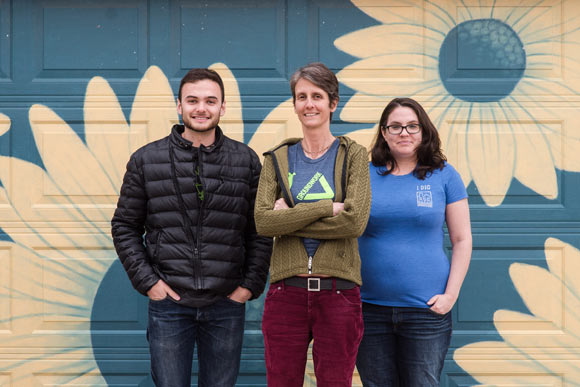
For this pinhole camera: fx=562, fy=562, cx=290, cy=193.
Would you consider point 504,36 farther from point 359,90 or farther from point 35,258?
point 35,258

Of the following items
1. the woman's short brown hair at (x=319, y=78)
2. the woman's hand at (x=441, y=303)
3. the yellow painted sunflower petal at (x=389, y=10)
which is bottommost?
the woman's hand at (x=441, y=303)

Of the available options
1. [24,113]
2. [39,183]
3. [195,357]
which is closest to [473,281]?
[195,357]

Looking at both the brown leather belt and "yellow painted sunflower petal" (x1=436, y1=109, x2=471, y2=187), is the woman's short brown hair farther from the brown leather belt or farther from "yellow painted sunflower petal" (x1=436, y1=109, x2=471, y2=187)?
"yellow painted sunflower petal" (x1=436, y1=109, x2=471, y2=187)

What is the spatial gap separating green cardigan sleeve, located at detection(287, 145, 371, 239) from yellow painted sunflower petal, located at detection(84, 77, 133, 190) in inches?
66.9

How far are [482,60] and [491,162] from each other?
0.66 metres

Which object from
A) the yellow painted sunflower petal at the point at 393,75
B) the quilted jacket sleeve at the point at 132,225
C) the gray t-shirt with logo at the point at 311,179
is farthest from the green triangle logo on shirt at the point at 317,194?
the yellow painted sunflower petal at the point at 393,75

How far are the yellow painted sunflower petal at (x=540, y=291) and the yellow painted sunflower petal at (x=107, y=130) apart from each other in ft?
8.52

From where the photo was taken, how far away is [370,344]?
8.40ft

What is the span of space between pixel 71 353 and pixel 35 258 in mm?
652

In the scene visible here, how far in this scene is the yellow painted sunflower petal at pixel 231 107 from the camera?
3615 millimetres

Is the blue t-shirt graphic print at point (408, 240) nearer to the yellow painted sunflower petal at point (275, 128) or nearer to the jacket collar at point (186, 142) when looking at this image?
the jacket collar at point (186, 142)

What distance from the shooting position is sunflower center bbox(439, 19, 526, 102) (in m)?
3.61

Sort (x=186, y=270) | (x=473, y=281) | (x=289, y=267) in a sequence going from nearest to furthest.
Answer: (x=289, y=267) → (x=186, y=270) → (x=473, y=281)

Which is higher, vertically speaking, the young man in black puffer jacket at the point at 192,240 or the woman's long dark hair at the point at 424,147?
the woman's long dark hair at the point at 424,147
